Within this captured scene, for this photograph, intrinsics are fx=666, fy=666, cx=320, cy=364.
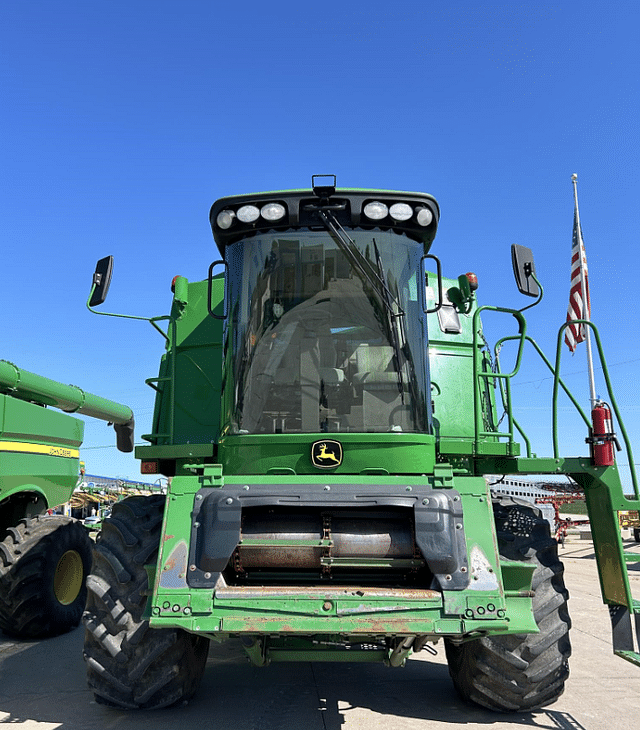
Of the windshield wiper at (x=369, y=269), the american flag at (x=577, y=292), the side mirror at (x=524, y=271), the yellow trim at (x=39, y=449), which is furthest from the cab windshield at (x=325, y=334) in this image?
the american flag at (x=577, y=292)

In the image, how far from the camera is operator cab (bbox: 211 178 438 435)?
4504 mm

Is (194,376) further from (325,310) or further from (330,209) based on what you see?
(330,209)

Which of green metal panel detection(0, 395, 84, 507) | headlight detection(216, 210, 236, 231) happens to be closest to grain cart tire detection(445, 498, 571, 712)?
headlight detection(216, 210, 236, 231)

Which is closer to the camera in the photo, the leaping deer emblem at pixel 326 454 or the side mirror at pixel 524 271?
the leaping deer emblem at pixel 326 454

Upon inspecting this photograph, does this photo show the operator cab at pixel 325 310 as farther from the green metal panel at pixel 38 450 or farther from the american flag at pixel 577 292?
the american flag at pixel 577 292

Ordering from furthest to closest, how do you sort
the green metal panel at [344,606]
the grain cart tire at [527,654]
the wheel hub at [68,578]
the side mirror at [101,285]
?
the wheel hub at [68,578] < the side mirror at [101,285] < the grain cart tire at [527,654] < the green metal panel at [344,606]

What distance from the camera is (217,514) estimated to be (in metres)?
3.94

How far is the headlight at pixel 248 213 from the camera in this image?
15.2 ft

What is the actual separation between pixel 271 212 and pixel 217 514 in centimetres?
207

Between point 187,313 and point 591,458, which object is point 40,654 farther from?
→ point 591,458

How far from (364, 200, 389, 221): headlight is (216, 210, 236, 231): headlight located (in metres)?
0.94

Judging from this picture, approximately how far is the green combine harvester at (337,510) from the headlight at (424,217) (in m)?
0.04

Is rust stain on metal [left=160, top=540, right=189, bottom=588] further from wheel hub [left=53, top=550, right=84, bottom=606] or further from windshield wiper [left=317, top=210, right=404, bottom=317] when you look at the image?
wheel hub [left=53, top=550, right=84, bottom=606]

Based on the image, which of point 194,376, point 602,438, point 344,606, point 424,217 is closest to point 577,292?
point 194,376
